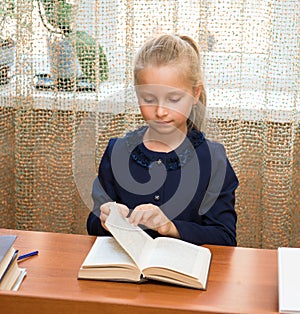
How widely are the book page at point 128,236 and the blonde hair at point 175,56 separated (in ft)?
1.33

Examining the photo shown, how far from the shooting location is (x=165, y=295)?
50.4 inches

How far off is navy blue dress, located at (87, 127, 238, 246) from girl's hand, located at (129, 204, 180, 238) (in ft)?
0.52

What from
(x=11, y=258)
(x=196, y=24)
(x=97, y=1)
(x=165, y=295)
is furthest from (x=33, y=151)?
(x=165, y=295)

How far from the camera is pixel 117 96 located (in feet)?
7.72

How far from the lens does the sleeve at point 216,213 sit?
5.25 feet

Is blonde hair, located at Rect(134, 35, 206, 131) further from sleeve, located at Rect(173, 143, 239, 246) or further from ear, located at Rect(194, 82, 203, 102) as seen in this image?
sleeve, located at Rect(173, 143, 239, 246)

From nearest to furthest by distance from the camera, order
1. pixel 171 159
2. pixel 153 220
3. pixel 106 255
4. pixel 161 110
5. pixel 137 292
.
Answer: pixel 137 292 → pixel 106 255 → pixel 153 220 → pixel 161 110 → pixel 171 159

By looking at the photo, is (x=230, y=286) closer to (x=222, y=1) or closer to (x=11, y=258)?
(x=11, y=258)

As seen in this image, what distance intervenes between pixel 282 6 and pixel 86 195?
100 cm

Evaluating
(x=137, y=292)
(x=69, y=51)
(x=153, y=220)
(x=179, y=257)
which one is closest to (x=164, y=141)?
(x=153, y=220)

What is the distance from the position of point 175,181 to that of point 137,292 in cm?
52

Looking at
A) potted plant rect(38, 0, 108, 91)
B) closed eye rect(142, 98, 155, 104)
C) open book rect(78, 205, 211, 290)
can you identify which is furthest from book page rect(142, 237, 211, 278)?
potted plant rect(38, 0, 108, 91)

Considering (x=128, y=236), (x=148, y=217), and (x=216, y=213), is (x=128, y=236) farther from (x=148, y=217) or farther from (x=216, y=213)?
(x=216, y=213)

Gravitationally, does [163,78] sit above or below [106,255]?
above
